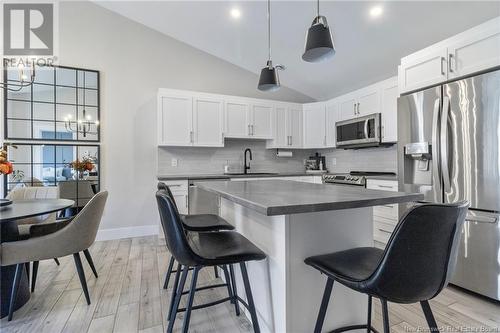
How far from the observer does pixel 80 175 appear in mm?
3680

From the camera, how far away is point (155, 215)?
13.4ft

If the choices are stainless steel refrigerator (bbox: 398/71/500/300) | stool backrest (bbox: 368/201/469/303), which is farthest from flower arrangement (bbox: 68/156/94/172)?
stainless steel refrigerator (bbox: 398/71/500/300)

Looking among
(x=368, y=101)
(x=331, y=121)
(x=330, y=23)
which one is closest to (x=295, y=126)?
(x=331, y=121)

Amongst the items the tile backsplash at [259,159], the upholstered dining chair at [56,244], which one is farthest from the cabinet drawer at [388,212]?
the upholstered dining chair at [56,244]

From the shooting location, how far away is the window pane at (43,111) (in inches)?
137

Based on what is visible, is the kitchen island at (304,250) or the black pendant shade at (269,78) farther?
the black pendant shade at (269,78)

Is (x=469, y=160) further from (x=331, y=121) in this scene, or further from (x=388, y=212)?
(x=331, y=121)

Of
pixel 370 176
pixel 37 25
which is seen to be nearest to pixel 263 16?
pixel 370 176

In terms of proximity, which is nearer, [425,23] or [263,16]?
[425,23]

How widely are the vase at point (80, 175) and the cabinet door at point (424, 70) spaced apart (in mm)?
4076

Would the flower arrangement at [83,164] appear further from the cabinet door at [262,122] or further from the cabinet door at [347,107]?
the cabinet door at [347,107]

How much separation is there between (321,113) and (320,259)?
376 cm

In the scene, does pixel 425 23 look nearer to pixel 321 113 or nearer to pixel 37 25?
pixel 321 113

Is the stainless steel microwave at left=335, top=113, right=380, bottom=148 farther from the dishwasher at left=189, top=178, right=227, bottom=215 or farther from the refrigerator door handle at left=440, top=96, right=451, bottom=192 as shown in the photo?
the dishwasher at left=189, top=178, right=227, bottom=215
